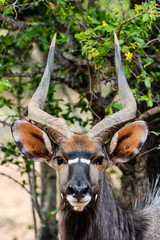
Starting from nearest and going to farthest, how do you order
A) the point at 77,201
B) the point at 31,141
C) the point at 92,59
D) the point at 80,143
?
the point at 77,201
the point at 80,143
the point at 31,141
the point at 92,59

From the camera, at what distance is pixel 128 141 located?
4.66 metres

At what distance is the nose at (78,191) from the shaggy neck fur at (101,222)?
1.60 feet

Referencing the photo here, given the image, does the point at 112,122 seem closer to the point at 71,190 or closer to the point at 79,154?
the point at 79,154

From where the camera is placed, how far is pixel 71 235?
460cm

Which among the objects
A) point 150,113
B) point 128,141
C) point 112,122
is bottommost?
point 150,113

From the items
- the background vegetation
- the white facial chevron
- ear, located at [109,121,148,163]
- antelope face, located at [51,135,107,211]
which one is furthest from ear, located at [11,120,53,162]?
the background vegetation

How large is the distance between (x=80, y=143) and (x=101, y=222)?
0.97m

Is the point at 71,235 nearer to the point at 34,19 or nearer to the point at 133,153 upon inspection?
the point at 133,153

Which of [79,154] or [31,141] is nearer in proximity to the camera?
[79,154]

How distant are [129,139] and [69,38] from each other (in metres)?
2.53

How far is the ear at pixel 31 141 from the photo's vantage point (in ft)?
14.8

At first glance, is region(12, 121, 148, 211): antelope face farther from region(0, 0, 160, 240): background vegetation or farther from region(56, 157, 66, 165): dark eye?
region(0, 0, 160, 240): background vegetation

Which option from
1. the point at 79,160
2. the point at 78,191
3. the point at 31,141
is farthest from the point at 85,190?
the point at 31,141

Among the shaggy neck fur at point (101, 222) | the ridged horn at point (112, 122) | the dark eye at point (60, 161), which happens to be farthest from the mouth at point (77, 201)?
the ridged horn at point (112, 122)
